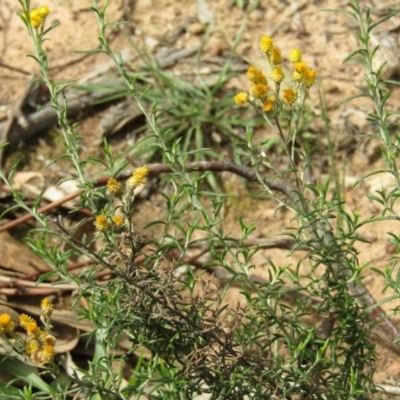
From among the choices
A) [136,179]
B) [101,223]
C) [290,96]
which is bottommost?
[101,223]

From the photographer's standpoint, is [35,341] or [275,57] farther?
[275,57]

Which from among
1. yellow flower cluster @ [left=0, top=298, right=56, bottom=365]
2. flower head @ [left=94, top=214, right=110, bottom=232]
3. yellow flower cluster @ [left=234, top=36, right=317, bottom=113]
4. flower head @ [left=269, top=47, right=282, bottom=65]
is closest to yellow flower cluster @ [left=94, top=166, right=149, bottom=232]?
flower head @ [left=94, top=214, right=110, bottom=232]

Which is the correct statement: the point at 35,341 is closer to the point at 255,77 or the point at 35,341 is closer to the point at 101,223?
the point at 101,223

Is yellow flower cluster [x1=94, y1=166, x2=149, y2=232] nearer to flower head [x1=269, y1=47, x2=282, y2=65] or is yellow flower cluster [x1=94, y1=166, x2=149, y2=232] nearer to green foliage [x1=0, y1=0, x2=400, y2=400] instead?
green foliage [x1=0, y1=0, x2=400, y2=400]

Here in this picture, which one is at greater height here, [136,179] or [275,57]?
[275,57]

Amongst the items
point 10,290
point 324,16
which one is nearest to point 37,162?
point 10,290

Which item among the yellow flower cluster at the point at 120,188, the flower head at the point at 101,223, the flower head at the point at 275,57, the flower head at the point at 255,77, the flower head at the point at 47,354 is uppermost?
the flower head at the point at 275,57

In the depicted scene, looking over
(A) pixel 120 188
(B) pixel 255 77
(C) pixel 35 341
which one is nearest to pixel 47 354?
(C) pixel 35 341

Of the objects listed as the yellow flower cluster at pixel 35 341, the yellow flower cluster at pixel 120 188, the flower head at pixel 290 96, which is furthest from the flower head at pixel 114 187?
the flower head at pixel 290 96

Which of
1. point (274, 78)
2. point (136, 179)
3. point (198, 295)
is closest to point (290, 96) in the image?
point (274, 78)

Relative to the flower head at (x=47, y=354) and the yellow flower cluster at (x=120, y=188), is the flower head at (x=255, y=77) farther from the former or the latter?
the flower head at (x=47, y=354)

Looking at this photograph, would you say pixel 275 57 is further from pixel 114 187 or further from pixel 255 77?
pixel 114 187

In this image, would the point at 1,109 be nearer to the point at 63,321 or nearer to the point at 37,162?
the point at 37,162
